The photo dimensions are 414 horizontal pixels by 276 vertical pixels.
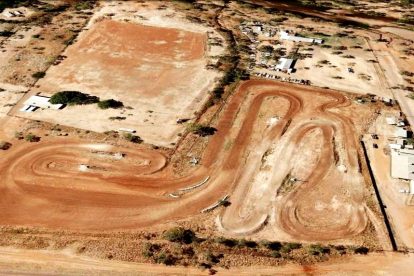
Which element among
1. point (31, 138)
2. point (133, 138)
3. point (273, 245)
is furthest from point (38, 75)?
Answer: point (273, 245)

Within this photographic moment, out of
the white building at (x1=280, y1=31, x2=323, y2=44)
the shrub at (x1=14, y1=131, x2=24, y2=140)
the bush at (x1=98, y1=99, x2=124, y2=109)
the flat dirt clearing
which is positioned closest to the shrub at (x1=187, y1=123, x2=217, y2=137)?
the flat dirt clearing

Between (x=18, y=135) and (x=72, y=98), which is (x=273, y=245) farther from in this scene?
(x=72, y=98)

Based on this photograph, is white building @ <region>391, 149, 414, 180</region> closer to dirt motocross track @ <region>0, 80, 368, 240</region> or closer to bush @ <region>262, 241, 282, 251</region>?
dirt motocross track @ <region>0, 80, 368, 240</region>

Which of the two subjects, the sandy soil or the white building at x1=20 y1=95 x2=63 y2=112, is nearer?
the sandy soil

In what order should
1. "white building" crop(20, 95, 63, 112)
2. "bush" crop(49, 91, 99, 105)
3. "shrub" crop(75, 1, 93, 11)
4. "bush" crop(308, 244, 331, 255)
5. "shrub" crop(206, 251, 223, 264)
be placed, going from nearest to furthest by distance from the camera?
1. "shrub" crop(206, 251, 223, 264)
2. "bush" crop(308, 244, 331, 255)
3. "white building" crop(20, 95, 63, 112)
4. "bush" crop(49, 91, 99, 105)
5. "shrub" crop(75, 1, 93, 11)

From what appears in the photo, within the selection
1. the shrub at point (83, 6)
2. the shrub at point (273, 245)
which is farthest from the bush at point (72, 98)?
the shrub at point (273, 245)

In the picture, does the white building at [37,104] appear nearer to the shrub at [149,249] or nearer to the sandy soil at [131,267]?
the sandy soil at [131,267]

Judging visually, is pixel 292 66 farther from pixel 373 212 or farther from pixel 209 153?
pixel 373 212
